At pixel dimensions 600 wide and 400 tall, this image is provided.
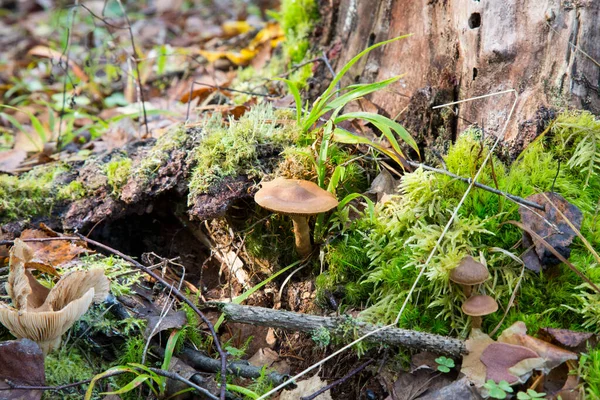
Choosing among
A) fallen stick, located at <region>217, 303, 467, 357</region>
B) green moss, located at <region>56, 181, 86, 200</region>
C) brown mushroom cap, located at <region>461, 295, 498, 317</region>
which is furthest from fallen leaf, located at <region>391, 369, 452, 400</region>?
green moss, located at <region>56, 181, 86, 200</region>

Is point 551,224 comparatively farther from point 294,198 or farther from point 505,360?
point 294,198

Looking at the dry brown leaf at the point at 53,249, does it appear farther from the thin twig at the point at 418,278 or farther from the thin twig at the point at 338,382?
the thin twig at the point at 338,382

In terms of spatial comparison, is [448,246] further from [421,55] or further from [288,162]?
[421,55]

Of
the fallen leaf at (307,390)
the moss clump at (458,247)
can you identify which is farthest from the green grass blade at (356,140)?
the fallen leaf at (307,390)

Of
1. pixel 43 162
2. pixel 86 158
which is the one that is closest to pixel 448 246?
pixel 86 158

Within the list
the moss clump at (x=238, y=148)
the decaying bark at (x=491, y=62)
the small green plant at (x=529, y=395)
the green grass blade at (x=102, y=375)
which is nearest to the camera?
the small green plant at (x=529, y=395)

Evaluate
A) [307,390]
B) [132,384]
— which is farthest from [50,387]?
[307,390]
